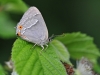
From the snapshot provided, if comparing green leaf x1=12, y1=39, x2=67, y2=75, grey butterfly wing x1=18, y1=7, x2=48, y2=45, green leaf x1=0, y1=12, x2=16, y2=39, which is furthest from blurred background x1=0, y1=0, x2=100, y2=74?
green leaf x1=12, y1=39, x2=67, y2=75

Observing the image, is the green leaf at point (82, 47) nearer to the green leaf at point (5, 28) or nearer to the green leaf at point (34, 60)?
the green leaf at point (34, 60)

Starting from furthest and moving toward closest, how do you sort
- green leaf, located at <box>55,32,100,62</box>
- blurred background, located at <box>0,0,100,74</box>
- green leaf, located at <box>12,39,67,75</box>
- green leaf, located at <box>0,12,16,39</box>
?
blurred background, located at <box>0,0,100,74</box>
green leaf, located at <box>0,12,16,39</box>
green leaf, located at <box>55,32,100,62</box>
green leaf, located at <box>12,39,67,75</box>

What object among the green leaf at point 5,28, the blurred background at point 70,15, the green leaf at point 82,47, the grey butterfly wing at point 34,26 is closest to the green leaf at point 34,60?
the grey butterfly wing at point 34,26

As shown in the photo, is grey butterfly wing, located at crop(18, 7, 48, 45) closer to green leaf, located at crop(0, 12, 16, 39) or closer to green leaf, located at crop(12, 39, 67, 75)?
green leaf, located at crop(12, 39, 67, 75)

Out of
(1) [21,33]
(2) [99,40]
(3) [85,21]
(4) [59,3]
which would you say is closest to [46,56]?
(1) [21,33]

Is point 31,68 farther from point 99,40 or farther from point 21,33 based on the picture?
point 99,40
